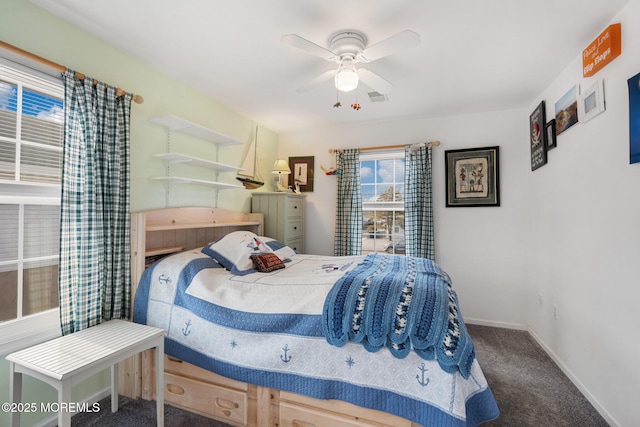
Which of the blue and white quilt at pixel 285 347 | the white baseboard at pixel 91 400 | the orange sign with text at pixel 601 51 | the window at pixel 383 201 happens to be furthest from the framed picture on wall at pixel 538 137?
the white baseboard at pixel 91 400

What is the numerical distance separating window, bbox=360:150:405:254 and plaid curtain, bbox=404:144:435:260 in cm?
21

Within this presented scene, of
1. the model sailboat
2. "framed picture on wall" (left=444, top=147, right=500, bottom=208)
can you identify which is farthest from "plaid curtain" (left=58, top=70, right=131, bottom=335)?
"framed picture on wall" (left=444, top=147, right=500, bottom=208)

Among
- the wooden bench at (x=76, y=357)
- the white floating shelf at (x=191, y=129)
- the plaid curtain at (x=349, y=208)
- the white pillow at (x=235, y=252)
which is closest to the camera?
the wooden bench at (x=76, y=357)

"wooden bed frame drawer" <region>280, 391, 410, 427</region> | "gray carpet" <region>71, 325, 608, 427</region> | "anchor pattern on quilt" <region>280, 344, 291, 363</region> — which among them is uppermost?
"anchor pattern on quilt" <region>280, 344, 291, 363</region>

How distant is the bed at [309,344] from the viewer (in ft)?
4.28

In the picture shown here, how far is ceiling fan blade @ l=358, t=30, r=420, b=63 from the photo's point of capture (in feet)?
4.97

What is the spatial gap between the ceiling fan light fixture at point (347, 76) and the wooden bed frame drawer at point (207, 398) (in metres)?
2.01

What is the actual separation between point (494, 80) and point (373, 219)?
1965 mm

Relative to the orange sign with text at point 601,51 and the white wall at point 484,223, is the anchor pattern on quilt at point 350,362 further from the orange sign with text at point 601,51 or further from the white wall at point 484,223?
the white wall at point 484,223

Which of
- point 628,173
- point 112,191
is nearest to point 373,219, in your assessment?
point 628,173

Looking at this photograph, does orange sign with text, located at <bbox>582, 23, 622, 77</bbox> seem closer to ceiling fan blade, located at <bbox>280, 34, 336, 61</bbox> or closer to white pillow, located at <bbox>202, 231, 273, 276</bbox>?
ceiling fan blade, located at <bbox>280, 34, 336, 61</bbox>

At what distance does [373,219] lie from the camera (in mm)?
3816

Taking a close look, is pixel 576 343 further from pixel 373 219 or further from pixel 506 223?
pixel 373 219

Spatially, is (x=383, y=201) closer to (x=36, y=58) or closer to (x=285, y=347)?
(x=285, y=347)
